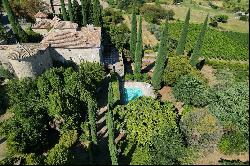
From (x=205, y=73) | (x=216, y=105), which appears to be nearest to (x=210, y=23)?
(x=205, y=73)

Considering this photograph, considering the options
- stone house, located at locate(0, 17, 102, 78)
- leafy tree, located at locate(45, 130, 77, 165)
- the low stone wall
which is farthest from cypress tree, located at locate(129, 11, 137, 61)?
leafy tree, located at locate(45, 130, 77, 165)

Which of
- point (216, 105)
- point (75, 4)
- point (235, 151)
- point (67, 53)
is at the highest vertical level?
point (75, 4)

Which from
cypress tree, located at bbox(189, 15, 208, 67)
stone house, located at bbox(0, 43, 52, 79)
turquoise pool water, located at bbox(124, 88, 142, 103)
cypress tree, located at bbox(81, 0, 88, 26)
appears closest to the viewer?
stone house, located at bbox(0, 43, 52, 79)

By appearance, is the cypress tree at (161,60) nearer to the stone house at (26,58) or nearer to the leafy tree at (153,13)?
the stone house at (26,58)

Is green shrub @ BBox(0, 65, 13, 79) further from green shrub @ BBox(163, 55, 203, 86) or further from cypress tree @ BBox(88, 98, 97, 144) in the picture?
green shrub @ BBox(163, 55, 203, 86)

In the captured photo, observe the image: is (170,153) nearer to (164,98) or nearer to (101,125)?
(101,125)

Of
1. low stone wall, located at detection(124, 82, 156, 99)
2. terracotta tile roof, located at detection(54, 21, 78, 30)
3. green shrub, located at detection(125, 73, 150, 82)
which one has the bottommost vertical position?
low stone wall, located at detection(124, 82, 156, 99)

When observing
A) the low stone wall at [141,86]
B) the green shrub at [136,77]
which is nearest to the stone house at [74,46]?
the green shrub at [136,77]

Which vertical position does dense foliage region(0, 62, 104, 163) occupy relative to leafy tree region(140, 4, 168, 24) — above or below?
below
